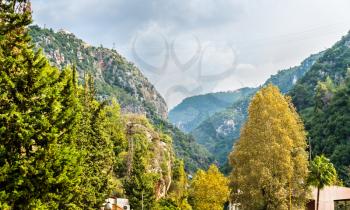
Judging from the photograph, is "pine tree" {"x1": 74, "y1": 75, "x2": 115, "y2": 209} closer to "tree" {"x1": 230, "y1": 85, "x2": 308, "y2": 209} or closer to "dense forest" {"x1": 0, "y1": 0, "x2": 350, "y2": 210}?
"dense forest" {"x1": 0, "y1": 0, "x2": 350, "y2": 210}

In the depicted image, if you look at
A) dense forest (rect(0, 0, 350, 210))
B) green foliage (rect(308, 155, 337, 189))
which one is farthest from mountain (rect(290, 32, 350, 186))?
green foliage (rect(308, 155, 337, 189))

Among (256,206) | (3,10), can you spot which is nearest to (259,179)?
(256,206)

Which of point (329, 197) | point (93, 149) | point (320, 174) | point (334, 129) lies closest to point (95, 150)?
point (93, 149)

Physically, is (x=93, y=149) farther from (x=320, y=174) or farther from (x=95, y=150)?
(x=320, y=174)

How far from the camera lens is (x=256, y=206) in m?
47.2

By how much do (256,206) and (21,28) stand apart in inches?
1122

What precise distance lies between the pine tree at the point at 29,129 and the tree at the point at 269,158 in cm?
2232

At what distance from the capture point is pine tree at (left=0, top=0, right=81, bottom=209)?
26.1 meters

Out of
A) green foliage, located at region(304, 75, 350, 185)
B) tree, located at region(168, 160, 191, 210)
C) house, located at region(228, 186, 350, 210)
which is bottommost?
house, located at region(228, 186, 350, 210)

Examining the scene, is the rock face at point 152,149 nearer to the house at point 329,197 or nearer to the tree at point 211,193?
the tree at point 211,193

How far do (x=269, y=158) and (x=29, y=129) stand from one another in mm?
27464

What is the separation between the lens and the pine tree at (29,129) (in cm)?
2612

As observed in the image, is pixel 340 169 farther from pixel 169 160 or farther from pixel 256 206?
pixel 256 206

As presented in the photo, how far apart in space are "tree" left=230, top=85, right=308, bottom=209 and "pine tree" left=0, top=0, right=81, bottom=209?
879 inches
